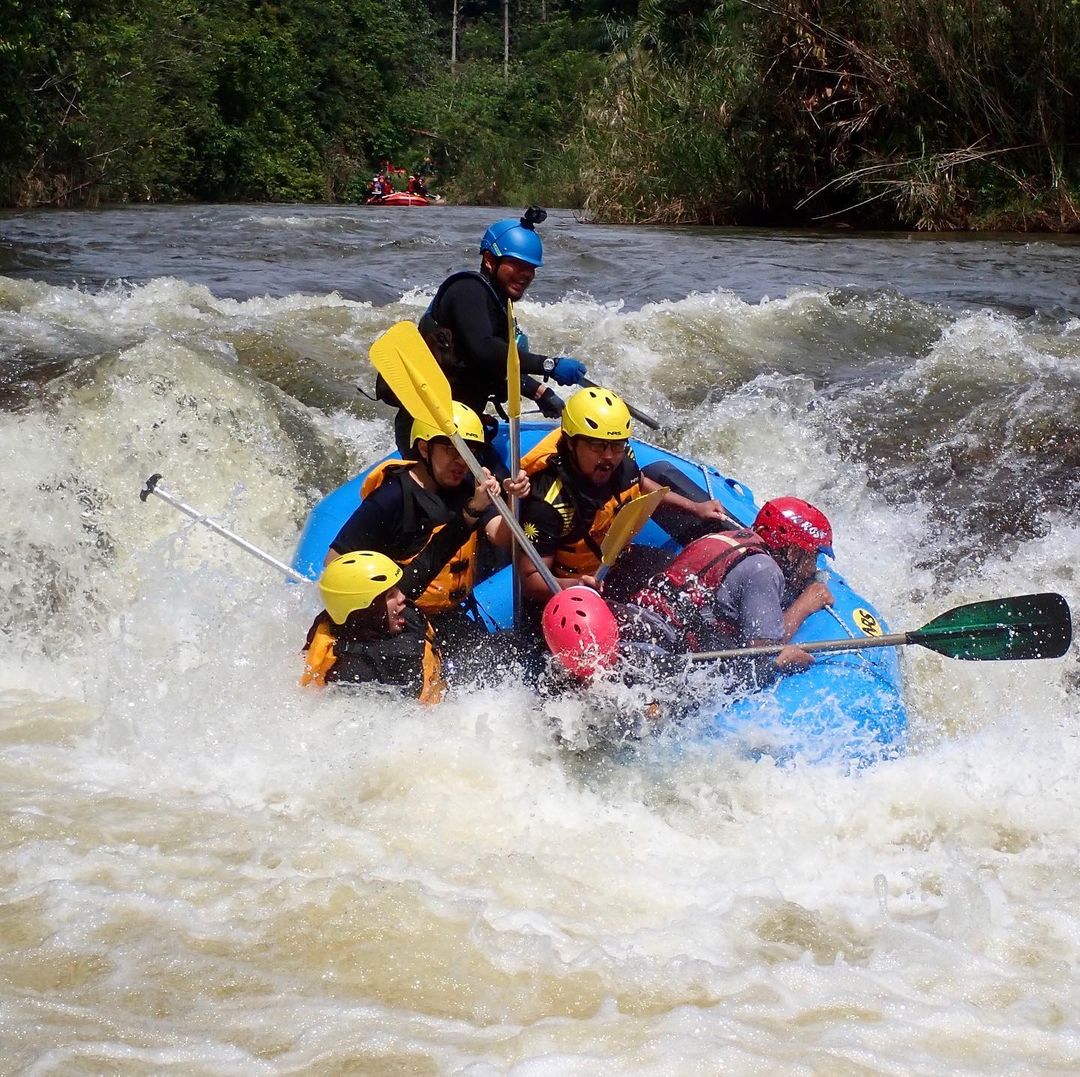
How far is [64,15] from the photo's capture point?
55.3 feet

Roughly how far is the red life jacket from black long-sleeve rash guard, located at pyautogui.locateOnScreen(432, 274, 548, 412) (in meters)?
Answer: 1.02

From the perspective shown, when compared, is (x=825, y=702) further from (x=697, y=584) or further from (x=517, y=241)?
(x=517, y=241)

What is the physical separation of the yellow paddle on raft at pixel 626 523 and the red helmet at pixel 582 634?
13.4 inches

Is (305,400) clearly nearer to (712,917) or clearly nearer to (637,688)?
(637,688)

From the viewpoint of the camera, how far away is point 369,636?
12.7 feet

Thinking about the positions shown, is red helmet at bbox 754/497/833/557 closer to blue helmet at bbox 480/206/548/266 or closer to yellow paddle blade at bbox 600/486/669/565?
yellow paddle blade at bbox 600/486/669/565

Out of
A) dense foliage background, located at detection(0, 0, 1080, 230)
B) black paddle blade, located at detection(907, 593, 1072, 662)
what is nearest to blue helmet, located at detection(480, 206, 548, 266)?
black paddle blade, located at detection(907, 593, 1072, 662)

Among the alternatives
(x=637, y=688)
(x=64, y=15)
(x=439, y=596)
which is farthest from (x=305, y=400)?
(x=64, y=15)

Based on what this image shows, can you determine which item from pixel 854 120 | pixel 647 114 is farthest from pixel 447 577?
pixel 647 114

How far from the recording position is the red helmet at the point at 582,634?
3549 millimetres

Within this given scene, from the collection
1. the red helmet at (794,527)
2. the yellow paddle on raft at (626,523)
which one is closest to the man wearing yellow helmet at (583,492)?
the yellow paddle on raft at (626,523)

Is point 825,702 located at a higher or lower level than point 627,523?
lower

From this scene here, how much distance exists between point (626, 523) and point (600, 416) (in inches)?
13.9

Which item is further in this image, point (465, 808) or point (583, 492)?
point (583, 492)
